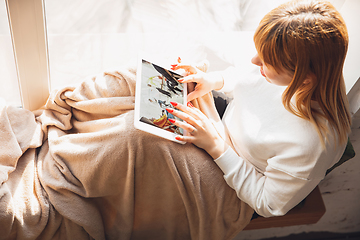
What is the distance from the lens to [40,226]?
858 millimetres

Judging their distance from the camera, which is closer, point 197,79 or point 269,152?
point 269,152

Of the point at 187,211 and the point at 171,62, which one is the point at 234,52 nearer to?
the point at 171,62

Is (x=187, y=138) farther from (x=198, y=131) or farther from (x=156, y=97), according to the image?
(x=156, y=97)

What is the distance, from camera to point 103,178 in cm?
88

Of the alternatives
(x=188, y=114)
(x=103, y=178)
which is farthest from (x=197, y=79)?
(x=103, y=178)

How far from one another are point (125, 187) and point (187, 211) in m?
0.20

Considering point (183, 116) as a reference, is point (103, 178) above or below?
below

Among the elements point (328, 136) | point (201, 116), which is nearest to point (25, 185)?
point (201, 116)

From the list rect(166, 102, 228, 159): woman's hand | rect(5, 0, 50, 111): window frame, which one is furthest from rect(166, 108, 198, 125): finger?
rect(5, 0, 50, 111): window frame

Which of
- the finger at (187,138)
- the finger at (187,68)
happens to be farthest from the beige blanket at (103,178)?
the finger at (187,68)

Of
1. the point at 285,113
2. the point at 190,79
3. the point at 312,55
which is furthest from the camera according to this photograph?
the point at 190,79

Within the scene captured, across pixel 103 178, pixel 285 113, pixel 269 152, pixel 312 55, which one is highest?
pixel 312 55

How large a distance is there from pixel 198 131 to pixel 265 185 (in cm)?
24

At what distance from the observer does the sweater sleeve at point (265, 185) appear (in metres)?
0.82
